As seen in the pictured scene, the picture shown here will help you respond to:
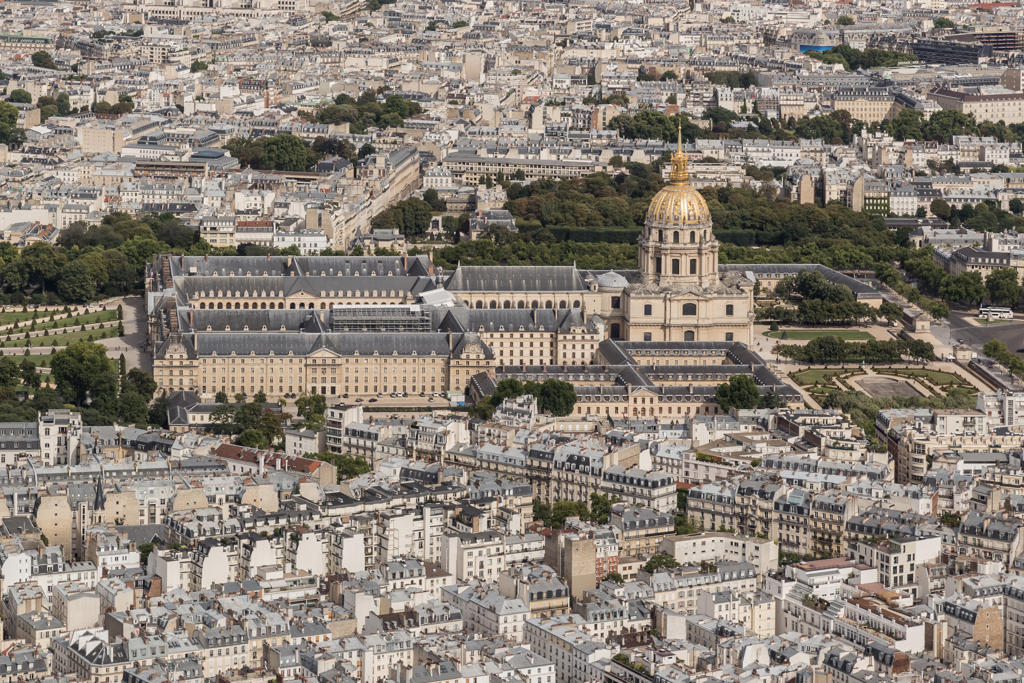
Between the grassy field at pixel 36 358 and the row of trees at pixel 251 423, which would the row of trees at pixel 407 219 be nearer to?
the grassy field at pixel 36 358

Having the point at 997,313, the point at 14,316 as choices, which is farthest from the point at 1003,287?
the point at 14,316

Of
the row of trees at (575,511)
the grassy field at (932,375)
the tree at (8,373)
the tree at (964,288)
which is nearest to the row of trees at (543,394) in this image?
the row of trees at (575,511)

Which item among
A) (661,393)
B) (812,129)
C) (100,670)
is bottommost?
(100,670)

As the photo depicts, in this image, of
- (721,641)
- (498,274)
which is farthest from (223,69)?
(721,641)

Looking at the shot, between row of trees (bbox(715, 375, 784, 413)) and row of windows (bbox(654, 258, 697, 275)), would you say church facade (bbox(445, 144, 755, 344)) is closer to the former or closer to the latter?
row of windows (bbox(654, 258, 697, 275))

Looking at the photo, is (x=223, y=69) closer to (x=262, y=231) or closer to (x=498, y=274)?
(x=262, y=231)

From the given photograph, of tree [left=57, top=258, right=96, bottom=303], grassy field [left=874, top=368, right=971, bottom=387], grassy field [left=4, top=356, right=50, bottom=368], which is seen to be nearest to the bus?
grassy field [left=874, top=368, right=971, bottom=387]
